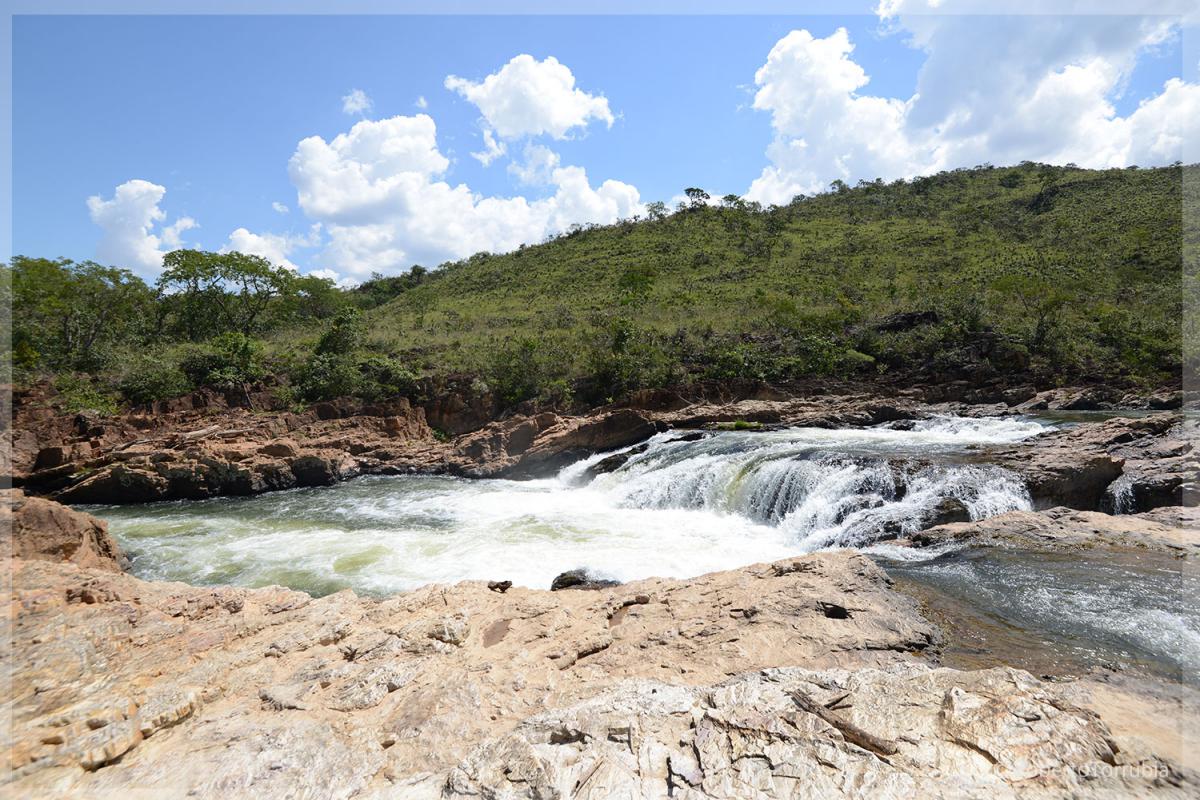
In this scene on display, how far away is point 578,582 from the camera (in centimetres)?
806

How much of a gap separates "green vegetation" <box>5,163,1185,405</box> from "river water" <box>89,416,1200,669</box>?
7.10 metres

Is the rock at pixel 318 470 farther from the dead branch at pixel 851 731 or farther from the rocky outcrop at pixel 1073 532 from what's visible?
the dead branch at pixel 851 731

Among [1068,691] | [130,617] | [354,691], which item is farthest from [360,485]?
[1068,691]

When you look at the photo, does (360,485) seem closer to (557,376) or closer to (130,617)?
(557,376)

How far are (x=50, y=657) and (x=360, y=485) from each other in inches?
554

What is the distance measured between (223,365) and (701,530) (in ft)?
69.4

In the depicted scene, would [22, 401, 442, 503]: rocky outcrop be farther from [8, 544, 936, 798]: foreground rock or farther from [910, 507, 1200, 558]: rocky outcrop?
[910, 507, 1200, 558]: rocky outcrop

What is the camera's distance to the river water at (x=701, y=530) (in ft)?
19.9

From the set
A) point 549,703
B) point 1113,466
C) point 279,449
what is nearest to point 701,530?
point 1113,466

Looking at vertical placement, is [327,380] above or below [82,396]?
above

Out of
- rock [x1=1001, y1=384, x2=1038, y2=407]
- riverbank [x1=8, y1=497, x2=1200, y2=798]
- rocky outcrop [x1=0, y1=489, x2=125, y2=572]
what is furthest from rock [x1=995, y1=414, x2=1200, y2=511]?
rocky outcrop [x1=0, y1=489, x2=125, y2=572]

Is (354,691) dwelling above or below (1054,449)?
below

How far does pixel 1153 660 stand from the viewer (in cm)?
480

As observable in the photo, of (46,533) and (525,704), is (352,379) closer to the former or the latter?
(46,533)
